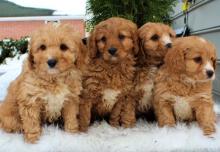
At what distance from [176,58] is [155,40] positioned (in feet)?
0.96

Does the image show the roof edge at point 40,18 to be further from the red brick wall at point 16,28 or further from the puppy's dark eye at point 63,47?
the puppy's dark eye at point 63,47

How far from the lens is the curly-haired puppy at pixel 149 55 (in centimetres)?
322

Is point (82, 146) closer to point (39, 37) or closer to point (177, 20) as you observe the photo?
point (39, 37)

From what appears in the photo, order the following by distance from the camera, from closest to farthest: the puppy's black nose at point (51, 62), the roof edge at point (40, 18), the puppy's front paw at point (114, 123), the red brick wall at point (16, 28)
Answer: the puppy's black nose at point (51, 62) → the puppy's front paw at point (114, 123) → the roof edge at point (40, 18) → the red brick wall at point (16, 28)

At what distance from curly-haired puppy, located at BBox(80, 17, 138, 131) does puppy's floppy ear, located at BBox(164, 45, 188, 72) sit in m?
0.31

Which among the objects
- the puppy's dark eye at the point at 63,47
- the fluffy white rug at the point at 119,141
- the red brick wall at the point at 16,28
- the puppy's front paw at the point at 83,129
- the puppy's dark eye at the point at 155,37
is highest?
the red brick wall at the point at 16,28

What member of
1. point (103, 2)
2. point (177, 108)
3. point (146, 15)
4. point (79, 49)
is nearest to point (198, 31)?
point (146, 15)

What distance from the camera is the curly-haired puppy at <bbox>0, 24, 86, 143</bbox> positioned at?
9.50ft

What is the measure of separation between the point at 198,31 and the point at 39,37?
3.58 meters

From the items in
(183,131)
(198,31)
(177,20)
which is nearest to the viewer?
(183,131)

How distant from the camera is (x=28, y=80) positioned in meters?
3.03

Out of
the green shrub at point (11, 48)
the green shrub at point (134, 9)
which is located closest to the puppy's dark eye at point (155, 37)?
the green shrub at point (134, 9)

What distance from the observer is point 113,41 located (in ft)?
10.1

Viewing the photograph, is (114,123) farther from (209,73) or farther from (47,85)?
(209,73)
